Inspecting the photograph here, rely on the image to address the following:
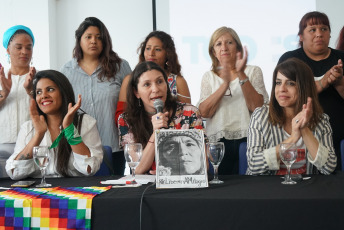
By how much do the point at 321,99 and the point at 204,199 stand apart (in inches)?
68.7

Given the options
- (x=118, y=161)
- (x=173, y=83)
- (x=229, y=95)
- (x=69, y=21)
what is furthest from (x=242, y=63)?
(x=69, y=21)

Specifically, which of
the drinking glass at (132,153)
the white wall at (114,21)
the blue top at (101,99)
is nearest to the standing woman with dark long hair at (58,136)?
the drinking glass at (132,153)

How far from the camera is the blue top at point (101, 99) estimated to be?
9.39 feet

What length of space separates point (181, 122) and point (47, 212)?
3.41 ft

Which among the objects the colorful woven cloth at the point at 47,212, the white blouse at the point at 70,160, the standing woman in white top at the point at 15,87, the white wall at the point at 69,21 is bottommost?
the colorful woven cloth at the point at 47,212

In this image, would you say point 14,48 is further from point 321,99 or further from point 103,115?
point 321,99

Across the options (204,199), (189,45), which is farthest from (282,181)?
(189,45)

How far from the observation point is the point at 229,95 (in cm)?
284

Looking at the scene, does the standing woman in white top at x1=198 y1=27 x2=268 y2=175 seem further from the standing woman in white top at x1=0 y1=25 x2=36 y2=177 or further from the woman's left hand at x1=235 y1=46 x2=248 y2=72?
the standing woman in white top at x1=0 y1=25 x2=36 y2=177

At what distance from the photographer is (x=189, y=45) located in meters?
4.81

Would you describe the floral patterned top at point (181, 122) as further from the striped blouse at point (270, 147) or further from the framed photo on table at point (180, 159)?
the framed photo on table at point (180, 159)

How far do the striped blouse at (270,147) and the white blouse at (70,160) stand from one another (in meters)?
0.79

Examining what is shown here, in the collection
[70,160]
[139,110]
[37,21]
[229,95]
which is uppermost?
[37,21]

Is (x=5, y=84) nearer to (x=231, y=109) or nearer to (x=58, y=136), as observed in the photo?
(x=58, y=136)
